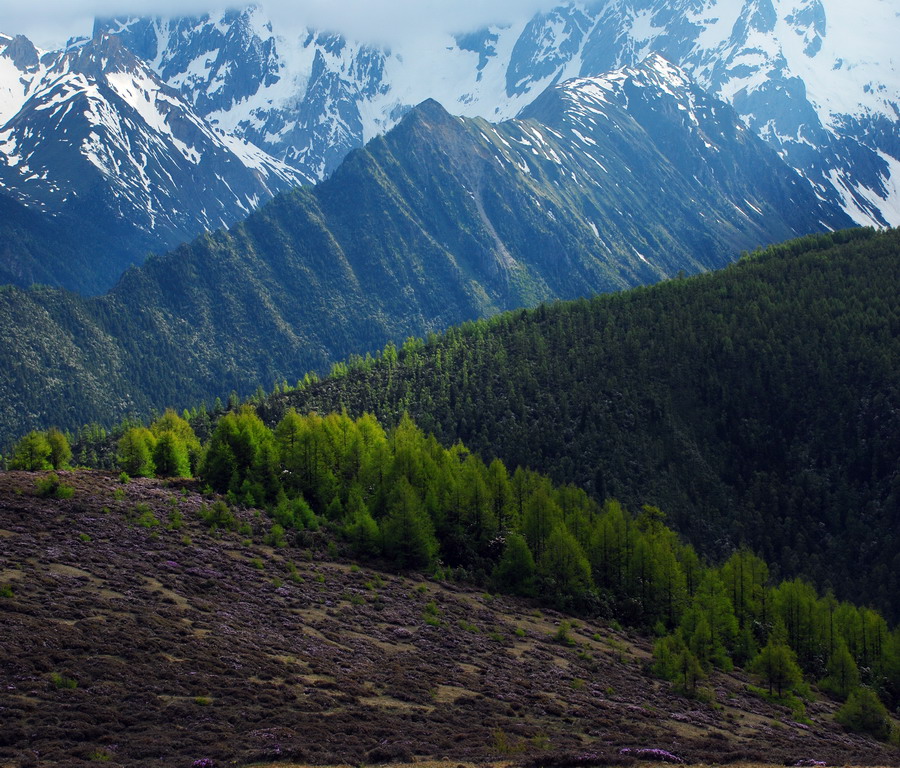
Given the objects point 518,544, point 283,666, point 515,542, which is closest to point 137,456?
Result: point 515,542

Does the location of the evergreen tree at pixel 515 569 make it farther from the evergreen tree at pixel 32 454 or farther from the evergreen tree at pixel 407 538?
the evergreen tree at pixel 32 454

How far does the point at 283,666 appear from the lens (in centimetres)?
6769

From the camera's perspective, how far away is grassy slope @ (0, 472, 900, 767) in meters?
54.9

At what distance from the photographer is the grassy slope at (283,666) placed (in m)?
54.9

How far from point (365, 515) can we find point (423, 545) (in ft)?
24.9

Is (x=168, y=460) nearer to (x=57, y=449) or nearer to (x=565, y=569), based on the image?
(x=57, y=449)

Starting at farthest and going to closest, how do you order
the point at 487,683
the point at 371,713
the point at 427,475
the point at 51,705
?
the point at 427,475 → the point at 487,683 → the point at 371,713 → the point at 51,705

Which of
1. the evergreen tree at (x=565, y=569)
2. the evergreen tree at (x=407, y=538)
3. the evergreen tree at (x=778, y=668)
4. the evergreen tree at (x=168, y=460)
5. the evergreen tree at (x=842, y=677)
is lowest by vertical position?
the evergreen tree at (x=842, y=677)

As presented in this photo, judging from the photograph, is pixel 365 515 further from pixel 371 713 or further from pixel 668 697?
pixel 371 713

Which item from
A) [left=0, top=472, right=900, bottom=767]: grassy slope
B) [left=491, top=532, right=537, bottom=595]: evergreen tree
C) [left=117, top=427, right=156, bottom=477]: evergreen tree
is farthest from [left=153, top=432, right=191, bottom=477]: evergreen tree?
[left=491, top=532, right=537, bottom=595]: evergreen tree

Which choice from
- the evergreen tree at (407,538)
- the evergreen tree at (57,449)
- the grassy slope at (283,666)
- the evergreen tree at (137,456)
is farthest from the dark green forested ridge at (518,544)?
the evergreen tree at (57,449)

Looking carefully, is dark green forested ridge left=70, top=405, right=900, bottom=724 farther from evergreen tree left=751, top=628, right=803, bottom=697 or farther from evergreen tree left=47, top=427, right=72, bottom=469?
evergreen tree left=47, top=427, right=72, bottom=469

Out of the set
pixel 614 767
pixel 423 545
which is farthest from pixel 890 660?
pixel 614 767

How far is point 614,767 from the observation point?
5581cm
